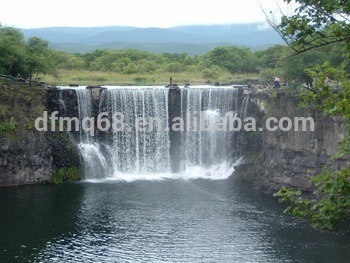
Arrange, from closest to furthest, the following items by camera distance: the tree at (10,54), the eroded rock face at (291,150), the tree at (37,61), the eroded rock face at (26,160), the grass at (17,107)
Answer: the eroded rock face at (291,150), the eroded rock face at (26,160), the grass at (17,107), the tree at (10,54), the tree at (37,61)

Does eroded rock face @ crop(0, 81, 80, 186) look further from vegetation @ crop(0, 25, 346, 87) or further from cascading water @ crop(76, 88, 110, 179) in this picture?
vegetation @ crop(0, 25, 346, 87)

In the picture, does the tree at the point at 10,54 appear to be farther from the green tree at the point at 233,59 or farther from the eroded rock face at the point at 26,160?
the green tree at the point at 233,59

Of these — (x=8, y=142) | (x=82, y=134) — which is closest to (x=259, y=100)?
(x=82, y=134)

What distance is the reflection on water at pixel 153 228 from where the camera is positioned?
2958 centimetres

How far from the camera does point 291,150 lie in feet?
147

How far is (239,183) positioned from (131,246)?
1785 centimetres

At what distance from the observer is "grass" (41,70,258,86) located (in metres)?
66.3

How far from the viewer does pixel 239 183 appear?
47.1 m

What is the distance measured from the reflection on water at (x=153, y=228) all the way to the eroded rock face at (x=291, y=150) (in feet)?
8.99

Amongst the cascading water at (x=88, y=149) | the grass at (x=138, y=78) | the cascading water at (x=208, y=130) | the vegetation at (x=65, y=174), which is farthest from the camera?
the grass at (x=138, y=78)

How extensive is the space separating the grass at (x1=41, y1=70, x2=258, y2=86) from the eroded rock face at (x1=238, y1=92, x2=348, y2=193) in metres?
17.7

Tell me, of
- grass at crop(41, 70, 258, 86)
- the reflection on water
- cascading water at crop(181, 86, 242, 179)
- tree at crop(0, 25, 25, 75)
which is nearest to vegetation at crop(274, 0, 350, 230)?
the reflection on water

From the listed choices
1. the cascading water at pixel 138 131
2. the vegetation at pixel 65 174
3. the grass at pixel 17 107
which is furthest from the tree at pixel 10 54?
the vegetation at pixel 65 174

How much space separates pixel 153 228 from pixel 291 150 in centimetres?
1520
